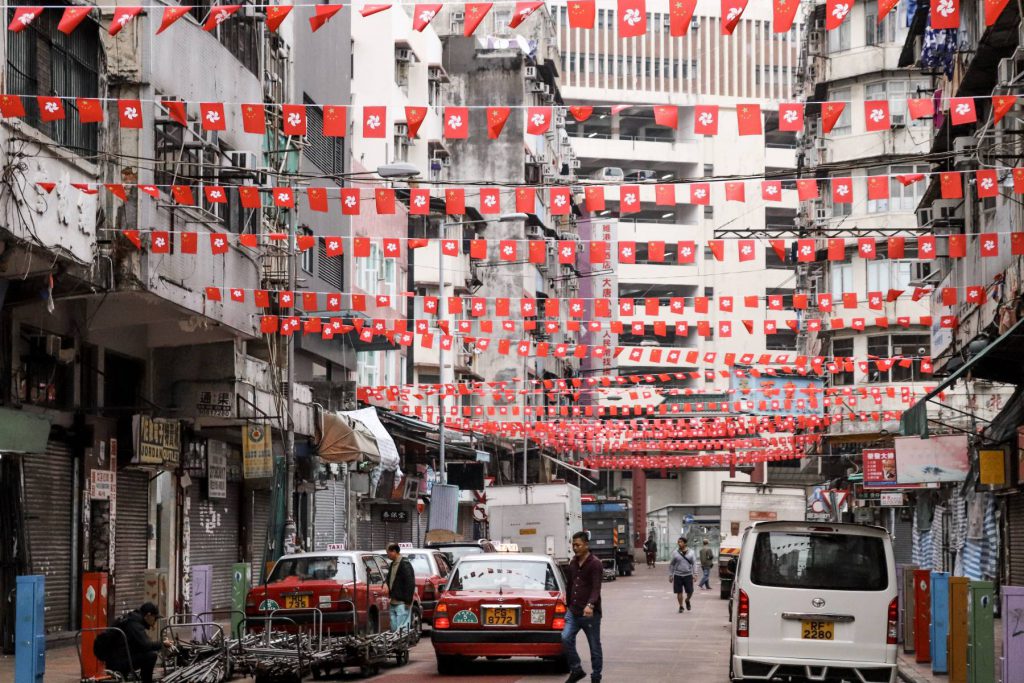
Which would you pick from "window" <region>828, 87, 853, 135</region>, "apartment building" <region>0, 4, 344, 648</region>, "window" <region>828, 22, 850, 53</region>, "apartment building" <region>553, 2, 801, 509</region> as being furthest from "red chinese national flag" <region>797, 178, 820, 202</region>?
"apartment building" <region>553, 2, 801, 509</region>

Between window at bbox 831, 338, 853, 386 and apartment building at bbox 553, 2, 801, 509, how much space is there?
34.1 m

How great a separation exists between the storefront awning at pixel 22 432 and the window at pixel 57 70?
3.41 m

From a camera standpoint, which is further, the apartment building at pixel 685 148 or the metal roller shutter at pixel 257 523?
the apartment building at pixel 685 148

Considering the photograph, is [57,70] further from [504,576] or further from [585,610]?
[585,610]

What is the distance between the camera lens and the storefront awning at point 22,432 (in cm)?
1875

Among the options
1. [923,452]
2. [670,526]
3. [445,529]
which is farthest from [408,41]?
[670,526]

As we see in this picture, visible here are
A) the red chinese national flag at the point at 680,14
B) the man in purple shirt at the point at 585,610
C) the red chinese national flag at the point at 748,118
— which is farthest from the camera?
the red chinese national flag at the point at 748,118

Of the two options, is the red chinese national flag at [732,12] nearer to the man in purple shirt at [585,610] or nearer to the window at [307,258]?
the man in purple shirt at [585,610]

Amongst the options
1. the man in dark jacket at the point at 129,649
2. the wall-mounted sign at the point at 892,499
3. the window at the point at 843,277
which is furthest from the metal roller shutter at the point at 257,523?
the window at the point at 843,277

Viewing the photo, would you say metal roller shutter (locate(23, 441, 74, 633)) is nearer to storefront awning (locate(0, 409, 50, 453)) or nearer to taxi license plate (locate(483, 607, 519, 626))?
storefront awning (locate(0, 409, 50, 453))

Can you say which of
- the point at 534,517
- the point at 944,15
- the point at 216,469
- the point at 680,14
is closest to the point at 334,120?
the point at 680,14

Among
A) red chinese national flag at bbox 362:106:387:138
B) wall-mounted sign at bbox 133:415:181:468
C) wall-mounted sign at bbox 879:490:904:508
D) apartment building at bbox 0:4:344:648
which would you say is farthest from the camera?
wall-mounted sign at bbox 879:490:904:508

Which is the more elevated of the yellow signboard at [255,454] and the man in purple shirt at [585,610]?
the yellow signboard at [255,454]

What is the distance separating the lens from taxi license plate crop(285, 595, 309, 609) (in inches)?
747
